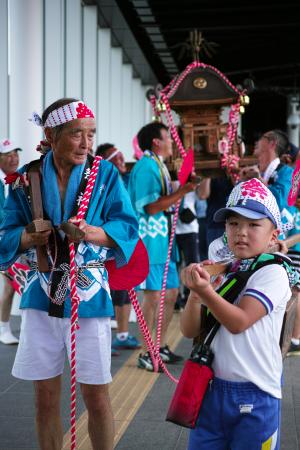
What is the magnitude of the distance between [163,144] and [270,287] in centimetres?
363

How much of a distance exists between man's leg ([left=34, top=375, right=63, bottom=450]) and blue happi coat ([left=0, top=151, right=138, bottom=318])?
32 centimetres

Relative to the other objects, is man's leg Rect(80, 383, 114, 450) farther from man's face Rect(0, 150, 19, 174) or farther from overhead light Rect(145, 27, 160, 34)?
overhead light Rect(145, 27, 160, 34)

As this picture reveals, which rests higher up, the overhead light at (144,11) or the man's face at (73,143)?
the overhead light at (144,11)

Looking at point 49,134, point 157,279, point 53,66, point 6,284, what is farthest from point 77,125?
point 53,66

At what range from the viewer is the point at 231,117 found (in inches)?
248

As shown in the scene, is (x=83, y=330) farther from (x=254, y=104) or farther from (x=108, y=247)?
(x=254, y=104)

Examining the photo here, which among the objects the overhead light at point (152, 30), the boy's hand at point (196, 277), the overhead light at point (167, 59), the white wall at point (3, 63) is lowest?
the boy's hand at point (196, 277)

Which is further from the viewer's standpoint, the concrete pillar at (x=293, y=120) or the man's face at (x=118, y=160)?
the concrete pillar at (x=293, y=120)

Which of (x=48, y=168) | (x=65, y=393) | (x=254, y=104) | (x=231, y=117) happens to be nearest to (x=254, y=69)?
(x=254, y=104)

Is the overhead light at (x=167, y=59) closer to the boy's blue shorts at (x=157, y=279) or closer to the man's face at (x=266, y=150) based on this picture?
the man's face at (x=266, y=150)

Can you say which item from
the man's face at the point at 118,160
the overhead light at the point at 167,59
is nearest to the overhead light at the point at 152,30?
the overhead light at the point at 167,59

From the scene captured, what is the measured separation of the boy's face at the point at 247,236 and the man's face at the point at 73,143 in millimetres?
831

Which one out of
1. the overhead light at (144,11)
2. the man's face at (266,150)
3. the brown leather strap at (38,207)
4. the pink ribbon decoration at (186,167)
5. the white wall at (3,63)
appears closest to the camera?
the brown leather strap at (38,207)

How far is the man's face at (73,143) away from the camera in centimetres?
298
